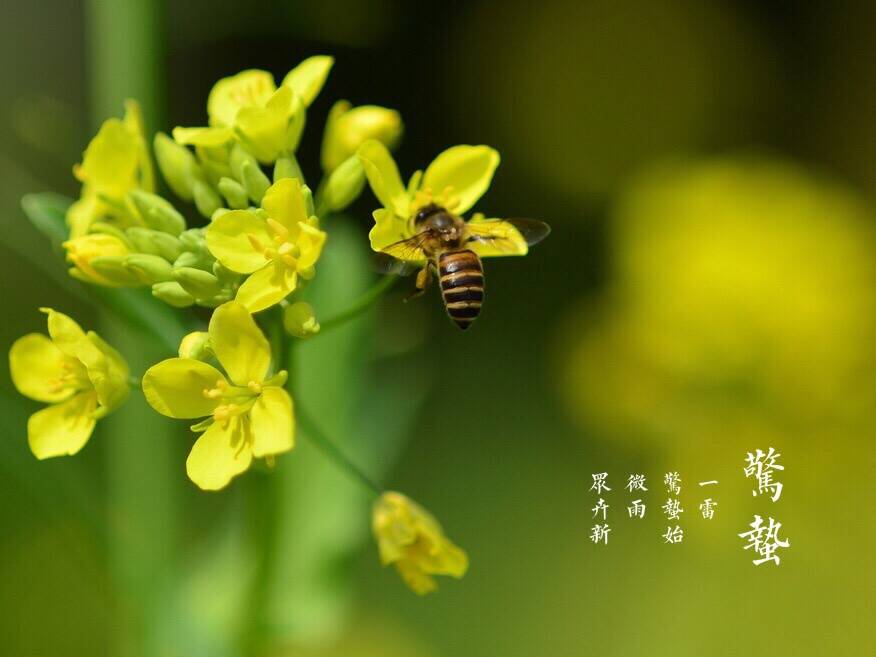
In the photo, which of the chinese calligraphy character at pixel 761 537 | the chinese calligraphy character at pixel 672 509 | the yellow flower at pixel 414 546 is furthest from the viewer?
the chinese calligraphy character at pixel 761 537

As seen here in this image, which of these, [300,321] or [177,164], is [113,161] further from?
[300,321]

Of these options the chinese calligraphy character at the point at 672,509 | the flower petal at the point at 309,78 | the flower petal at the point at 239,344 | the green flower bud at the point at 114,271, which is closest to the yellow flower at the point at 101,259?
the green flower bud at the point at 114,271

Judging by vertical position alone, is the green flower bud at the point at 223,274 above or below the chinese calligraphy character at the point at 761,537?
above

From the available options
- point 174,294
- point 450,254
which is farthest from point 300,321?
point 450,254

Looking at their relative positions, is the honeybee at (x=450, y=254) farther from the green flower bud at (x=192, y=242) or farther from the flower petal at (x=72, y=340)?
the flower petal at (x=72, y=340)

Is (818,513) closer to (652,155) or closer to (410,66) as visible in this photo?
(652,155)

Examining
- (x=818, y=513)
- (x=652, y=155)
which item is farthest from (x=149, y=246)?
(x=652, y=155)
